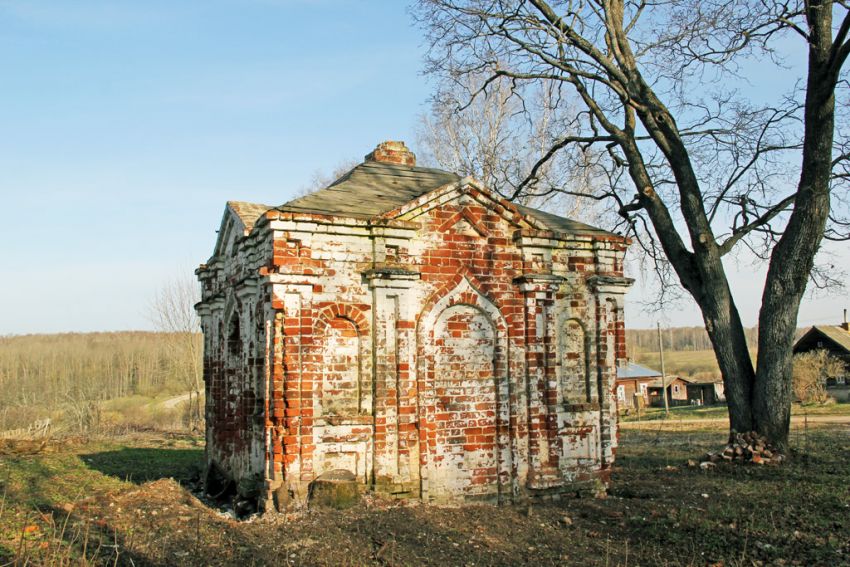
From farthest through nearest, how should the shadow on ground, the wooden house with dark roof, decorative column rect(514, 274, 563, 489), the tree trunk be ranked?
the wooden house with dark roof, the shadow on ground, the tree trunk, decorative column rect(514, 274, 563, 489)

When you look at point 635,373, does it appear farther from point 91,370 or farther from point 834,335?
point 91,370

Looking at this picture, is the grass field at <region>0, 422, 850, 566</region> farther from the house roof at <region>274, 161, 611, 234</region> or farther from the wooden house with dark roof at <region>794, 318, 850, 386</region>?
the wooden house with dark roof at <region>794, 318, 850, 386</region>

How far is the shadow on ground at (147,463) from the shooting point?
12555 mm

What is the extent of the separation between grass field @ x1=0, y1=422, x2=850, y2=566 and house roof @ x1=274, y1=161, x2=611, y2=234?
3.70 metres

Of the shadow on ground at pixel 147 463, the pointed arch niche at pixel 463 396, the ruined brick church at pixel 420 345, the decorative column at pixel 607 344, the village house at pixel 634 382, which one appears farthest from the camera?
the village house at pixel 634 382

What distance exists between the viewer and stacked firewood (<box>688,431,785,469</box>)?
451 inches

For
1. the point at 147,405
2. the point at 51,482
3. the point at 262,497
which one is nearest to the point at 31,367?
the point at 147,405

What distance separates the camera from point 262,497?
823cm

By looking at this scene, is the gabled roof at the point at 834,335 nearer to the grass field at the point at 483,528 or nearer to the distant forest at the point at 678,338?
the grass field at the point at 483,528

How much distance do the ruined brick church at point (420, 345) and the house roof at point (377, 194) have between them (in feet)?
0.17

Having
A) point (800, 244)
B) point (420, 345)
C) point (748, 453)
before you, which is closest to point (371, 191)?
point (420, 345)

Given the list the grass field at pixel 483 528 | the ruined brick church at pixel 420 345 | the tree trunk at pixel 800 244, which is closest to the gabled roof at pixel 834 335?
the tree trunk at pixel 800 244

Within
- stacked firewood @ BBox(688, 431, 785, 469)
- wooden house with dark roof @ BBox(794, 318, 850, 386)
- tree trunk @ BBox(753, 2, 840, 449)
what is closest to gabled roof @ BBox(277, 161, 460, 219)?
tree trunk @ BBox(753, 2, 840, 449)

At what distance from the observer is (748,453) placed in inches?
457
